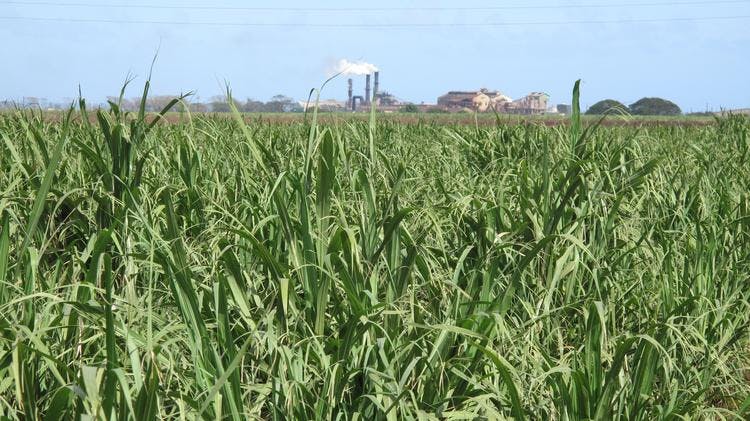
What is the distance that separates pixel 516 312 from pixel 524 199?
1.29 ft

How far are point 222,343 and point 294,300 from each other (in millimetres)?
198

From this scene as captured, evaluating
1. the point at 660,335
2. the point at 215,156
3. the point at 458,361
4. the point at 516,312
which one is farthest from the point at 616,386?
the point at 215,156

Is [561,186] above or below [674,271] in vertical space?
above

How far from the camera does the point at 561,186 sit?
260 centimetres

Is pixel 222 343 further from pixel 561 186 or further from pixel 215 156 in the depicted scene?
pixel 215 156

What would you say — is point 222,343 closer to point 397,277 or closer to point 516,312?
point 397,277

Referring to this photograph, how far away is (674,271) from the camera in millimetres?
2732

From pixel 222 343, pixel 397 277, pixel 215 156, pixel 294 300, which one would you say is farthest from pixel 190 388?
pixel 215 156

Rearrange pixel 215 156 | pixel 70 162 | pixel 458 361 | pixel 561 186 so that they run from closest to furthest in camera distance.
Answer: pixel 458 361, pixel 561 186, pixel 70 162, pixel 215 156

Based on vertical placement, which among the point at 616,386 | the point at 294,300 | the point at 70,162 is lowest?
the point at 616,386

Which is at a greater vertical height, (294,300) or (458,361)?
(294,300)

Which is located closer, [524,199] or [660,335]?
[660,335]

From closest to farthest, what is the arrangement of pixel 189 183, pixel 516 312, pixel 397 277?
pixel 397 277 → pixel 516 312 → pixel 189 183

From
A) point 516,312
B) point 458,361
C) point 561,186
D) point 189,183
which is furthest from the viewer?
point 189,183
